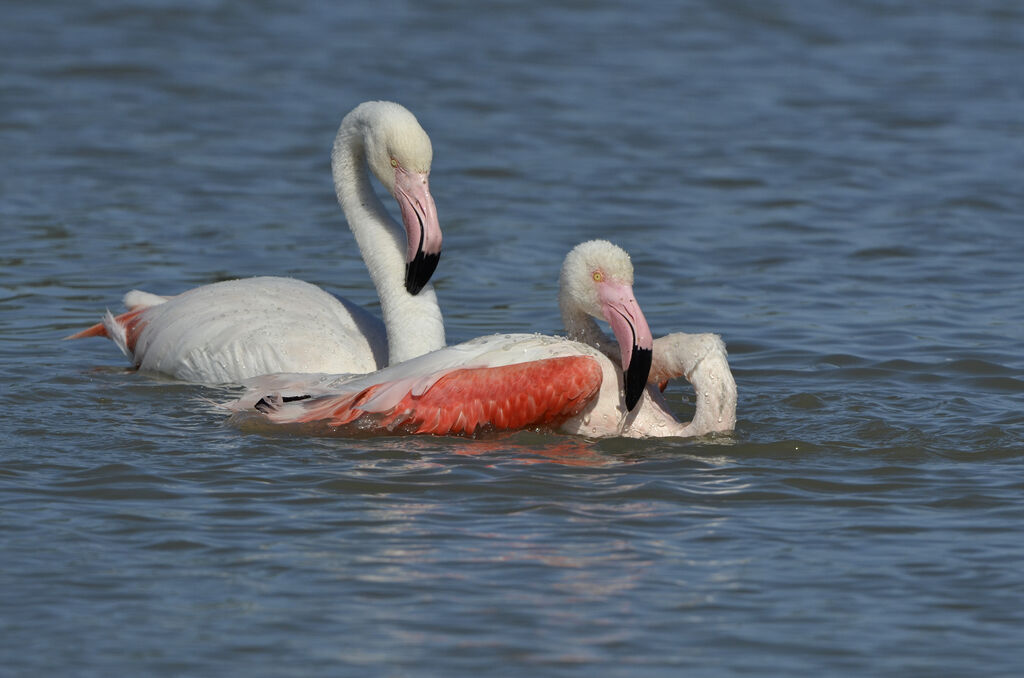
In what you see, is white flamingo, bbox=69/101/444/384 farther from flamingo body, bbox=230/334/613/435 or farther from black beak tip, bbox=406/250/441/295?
flamingo body, bbox=230/334/613/435

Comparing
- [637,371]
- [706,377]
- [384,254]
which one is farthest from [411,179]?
[706,377]

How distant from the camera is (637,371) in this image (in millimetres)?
7203

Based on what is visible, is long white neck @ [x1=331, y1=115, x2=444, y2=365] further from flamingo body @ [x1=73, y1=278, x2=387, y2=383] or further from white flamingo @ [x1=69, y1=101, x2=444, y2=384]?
flamingo body @ [x1=73, y1=278, x2=387, y2=383]

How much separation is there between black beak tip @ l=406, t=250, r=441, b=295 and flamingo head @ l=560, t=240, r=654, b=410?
816 mm

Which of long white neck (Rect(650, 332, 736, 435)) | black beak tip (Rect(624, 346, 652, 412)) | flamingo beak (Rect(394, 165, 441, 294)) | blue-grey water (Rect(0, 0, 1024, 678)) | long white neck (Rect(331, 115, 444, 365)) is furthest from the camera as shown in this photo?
long white neck (Rect(331, 115, 444, 365))

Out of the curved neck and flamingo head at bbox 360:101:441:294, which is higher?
flamingo head at bbox 360:101:441:294

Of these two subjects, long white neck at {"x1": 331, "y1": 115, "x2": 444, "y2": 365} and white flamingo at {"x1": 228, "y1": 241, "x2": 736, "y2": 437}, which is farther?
long white neck at {"x1": 331, "y1": 115, "x2": 444, "y2": 365}

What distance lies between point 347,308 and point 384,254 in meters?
0.40

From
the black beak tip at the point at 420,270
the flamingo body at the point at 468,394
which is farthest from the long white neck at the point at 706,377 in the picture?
the black beak tip at the point at 420,270

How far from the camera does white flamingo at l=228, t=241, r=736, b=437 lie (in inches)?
285

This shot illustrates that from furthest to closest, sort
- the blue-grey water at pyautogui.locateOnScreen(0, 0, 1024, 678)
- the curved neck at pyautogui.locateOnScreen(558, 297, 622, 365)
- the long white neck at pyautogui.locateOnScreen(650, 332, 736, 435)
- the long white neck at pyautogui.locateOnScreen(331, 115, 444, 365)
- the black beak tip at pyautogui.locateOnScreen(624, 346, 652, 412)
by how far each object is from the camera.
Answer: the long white neck at pyautogui.locateOnScreen(331, 115, 444, 365)
the curved neck at pyautogui.locateOnScreen(558, 297, 622, 365)
the long white neck at pyautogui.locateOnScreen(650, 332, 736, 435)
the black beak tip at pyautogui.locateOnScreen(624, 346, 652, 412)
the blue-grey water at pyautogui.locateOnScreen(0, 0, 1024, 678)

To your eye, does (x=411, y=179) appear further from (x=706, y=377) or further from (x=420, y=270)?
(x=706, y=377)

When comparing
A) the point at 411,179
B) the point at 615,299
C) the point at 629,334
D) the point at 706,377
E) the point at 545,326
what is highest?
the point at 411,179

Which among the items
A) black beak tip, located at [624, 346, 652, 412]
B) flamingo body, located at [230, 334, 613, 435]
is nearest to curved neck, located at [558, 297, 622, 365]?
flamingo body, located at [230, 334, 613, 435]
